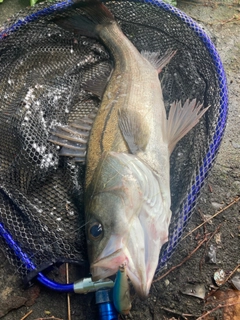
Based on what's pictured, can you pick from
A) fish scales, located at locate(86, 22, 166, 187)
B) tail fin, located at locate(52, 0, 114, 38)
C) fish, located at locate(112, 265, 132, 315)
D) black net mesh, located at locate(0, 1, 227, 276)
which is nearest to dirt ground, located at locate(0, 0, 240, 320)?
black net mesh, located at locate(0, 1, 227, 276)

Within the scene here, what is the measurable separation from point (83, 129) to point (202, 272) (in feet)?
5.19

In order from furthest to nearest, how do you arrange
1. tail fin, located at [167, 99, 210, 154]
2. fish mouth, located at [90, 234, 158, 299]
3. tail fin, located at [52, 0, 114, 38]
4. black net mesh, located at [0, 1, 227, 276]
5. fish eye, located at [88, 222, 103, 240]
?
tail fin, located at [52, 0, 114, 38] → tail fin, located at [167, 99, 210, 154] → black net mesh, located at [0, 1, 227, 276] → fish eye, located at [88, 222, 103, 240] → fish mouth, located at [90, 234, 158, 299]

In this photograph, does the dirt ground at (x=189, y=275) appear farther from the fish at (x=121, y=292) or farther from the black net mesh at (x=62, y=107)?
the fish at (x=121, y=292)

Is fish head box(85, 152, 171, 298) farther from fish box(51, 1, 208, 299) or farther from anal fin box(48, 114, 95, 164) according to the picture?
anal fin box(48, 114, 95, 164)

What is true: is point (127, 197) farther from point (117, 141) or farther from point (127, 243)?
point (117, 141)

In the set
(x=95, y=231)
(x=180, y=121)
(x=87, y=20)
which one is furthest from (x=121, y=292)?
(x=87, y=20)

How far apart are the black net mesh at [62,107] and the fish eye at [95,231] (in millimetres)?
342

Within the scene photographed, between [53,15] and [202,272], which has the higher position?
[53,15]

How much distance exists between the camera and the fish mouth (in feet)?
7.33

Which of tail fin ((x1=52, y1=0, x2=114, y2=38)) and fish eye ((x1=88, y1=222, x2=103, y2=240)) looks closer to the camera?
fish eye ((x1=88, y1=222, x2=103, y2=240))

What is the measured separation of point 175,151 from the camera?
336 centimetres

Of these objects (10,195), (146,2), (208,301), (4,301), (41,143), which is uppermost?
(146,2)

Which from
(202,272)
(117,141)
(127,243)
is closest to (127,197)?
(127,243)

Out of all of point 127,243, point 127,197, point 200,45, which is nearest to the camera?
point 127,243
